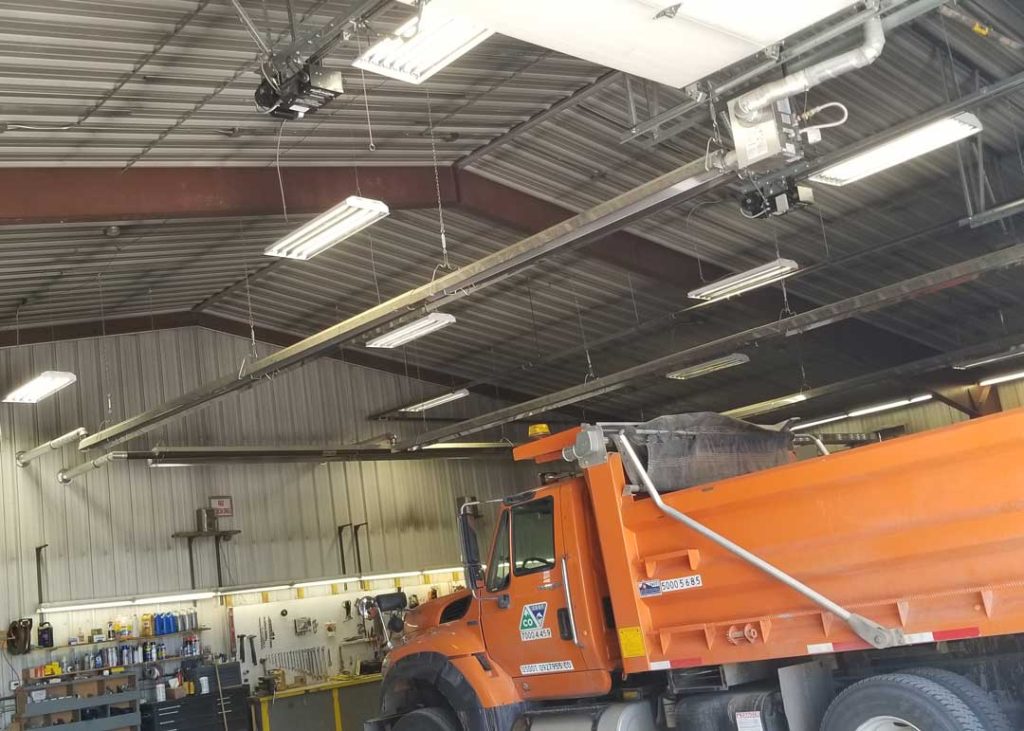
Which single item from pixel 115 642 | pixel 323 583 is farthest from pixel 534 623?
pixel 323 583

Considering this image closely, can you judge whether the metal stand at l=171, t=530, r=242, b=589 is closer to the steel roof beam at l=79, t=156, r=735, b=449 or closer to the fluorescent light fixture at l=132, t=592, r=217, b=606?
the fluorescent light fixture at l=132, t=592, r=217, b=606

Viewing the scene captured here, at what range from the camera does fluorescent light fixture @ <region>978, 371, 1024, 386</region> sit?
18.7 m

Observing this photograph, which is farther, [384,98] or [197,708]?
[197,708]

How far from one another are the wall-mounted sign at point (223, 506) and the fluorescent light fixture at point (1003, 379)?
13.9 meters

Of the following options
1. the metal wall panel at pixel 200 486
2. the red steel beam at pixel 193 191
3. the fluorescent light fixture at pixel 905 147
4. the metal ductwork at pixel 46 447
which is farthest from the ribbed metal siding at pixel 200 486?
the fluorescent light fixture at pixel 905 147

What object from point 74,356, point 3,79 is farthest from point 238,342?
point 3,79

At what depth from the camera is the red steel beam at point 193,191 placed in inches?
383

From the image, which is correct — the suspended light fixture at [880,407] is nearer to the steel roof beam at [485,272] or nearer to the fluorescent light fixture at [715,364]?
the fluorescent light fixture at [715,364]

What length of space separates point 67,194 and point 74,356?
7430 mm

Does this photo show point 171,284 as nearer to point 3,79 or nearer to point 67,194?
point 67,194

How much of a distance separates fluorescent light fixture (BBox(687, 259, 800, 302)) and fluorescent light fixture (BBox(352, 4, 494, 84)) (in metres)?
5.98

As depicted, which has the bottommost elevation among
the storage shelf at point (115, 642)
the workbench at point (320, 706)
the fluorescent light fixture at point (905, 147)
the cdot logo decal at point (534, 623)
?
the workbench at point (320, 706)

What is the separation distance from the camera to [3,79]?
8.31m

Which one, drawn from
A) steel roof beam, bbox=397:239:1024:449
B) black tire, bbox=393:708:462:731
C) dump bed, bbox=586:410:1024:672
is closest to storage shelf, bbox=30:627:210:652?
steel roof beam, bbox=397:239:1024:449
